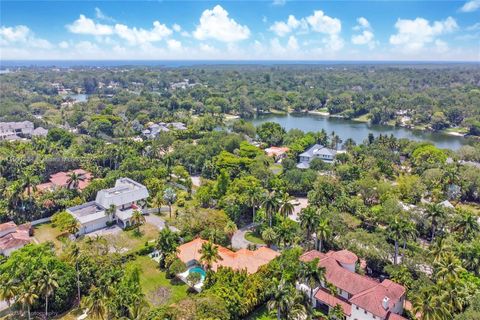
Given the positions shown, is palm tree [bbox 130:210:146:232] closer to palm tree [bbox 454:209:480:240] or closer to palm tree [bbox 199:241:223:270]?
palm tree [bbox 199:241:223:270]

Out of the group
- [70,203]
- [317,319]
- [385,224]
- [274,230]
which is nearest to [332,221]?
[274,230]

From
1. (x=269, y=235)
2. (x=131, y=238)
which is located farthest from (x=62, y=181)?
(x=269, y=235)

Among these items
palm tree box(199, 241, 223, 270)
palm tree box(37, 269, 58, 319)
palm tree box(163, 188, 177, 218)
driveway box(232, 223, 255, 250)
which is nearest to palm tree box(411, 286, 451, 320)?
palm tree box(199, 241, 223, 270)

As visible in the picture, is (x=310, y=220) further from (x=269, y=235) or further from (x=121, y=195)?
(x=121, y=195)

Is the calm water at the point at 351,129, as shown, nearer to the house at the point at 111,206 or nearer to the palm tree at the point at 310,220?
the palm tree at the point at 310,220

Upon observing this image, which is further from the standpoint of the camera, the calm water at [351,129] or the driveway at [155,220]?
the calm water at [351,129]

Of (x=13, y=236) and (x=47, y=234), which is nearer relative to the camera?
(x=13, y=236)

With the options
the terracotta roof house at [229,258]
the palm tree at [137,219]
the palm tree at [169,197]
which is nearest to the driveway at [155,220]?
the palm tree at [137,219]
